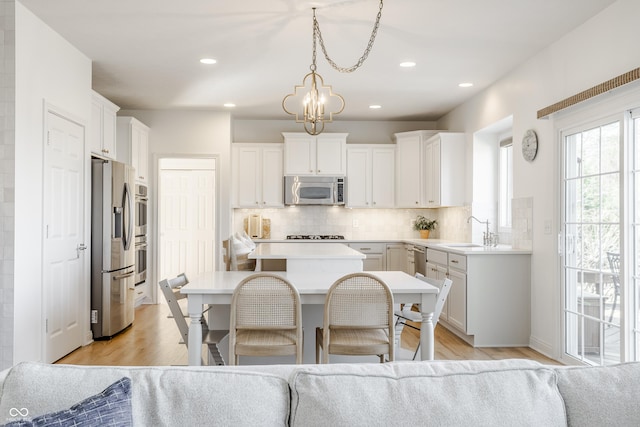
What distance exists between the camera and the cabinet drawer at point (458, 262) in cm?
483

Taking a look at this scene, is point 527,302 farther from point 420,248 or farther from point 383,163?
point 383,163

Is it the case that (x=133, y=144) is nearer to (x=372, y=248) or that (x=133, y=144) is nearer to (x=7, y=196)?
(x=7, y=196)

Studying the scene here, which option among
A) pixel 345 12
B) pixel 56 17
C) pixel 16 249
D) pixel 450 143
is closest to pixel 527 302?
pixel 450 143

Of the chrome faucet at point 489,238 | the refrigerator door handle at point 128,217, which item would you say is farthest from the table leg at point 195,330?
the chrome faucet at point 489,238

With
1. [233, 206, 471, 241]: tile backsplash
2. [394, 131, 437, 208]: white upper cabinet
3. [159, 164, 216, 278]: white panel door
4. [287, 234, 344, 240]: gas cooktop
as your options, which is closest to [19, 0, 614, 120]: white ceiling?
[394, 131, 437, 208]: white upper cabinet

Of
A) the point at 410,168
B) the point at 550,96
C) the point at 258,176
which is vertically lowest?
the point at 258,176

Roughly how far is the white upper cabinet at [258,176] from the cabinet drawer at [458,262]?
2989mm

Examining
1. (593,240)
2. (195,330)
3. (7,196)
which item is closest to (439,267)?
(593,240)

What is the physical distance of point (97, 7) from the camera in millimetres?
3607

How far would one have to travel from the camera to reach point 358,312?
9.21 ft

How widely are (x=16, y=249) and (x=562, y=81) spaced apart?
432 cm

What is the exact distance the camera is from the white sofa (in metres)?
1.25

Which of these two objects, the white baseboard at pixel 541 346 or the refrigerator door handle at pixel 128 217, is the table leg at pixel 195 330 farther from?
the white baseboard at pixel 541 346

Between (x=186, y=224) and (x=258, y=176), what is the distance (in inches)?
55.3
